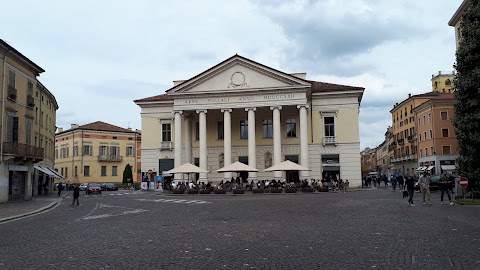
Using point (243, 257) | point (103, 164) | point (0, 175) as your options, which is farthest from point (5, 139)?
point (103, 164)

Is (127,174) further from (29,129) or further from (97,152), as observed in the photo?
(29,129)

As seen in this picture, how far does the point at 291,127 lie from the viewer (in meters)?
48.6

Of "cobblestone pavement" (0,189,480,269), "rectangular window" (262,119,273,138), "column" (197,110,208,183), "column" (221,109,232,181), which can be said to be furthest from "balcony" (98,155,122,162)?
"cobblestone pavement" (0,189,480,269)

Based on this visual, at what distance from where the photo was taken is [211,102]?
47.0 meters

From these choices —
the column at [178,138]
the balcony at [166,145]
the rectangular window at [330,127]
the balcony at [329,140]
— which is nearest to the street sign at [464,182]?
the balcony at [329,140]

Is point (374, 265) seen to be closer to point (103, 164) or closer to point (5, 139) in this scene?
point (5, 139)

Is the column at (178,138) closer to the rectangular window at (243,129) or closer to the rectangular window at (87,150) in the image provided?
the rectangular window at (243,129)

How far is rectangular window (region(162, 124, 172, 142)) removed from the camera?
51394 millimetres

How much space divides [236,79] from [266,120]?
6.29 meters

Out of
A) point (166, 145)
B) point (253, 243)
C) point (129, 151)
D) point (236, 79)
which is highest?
point (236, 79)

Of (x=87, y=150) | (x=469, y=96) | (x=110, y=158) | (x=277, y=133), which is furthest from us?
(x=110, y=158)

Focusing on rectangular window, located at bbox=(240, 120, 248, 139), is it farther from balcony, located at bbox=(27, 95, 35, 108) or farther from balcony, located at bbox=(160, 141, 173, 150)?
balcony, located at bbox=(27, 95, 35, 108)

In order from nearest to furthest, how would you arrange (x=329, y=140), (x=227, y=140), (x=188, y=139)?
(x=227, y=140)
(x=329, y=140)
(x=188, y=139)

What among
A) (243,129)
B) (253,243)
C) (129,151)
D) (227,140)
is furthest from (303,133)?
(129,151)
